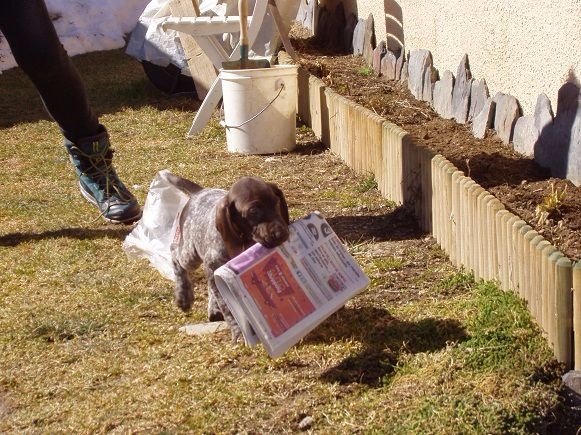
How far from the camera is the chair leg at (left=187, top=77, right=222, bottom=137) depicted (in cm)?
784

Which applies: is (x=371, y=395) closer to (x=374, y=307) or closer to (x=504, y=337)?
(x=504, y=337)

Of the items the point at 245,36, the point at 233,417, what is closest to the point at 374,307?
the point at 233,417

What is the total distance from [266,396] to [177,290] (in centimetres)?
101

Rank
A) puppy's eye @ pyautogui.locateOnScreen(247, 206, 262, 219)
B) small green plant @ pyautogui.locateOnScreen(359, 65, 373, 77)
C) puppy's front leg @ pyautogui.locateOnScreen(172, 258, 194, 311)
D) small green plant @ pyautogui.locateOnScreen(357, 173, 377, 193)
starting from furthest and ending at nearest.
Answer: small green plant @ pyautogui.locateOnScreen(359, 65, 373, 77) → small green plant @ pyautogui.locateOnScreen(357, 173, 377, 193) → puppy's front leg @ pyautogui.locateOnScreen(172, 258, 194, 311) → puppy's eye @ pyautogui.locateOnScreen(247, 206, 262, 219)

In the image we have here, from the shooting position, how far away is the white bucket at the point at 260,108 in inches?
279

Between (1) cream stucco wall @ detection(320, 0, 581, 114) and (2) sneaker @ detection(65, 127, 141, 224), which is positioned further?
(2) sneaker @ detection(65, 127, 141, 224)

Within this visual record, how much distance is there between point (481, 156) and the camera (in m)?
5.38

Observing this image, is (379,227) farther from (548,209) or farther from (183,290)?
(183,290)

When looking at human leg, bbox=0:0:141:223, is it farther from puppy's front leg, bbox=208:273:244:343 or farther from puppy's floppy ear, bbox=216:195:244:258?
puppy's floppy ear, bbox=216:195:244:258

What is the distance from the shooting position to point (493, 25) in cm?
602

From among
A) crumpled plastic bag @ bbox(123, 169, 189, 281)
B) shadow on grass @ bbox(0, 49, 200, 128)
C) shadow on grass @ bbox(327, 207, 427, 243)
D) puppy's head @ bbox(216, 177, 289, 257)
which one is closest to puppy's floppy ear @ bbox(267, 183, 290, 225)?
puppy's head @ bbox(216, 177, 289, 257)

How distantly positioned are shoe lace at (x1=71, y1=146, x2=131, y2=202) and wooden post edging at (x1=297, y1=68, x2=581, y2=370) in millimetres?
1485

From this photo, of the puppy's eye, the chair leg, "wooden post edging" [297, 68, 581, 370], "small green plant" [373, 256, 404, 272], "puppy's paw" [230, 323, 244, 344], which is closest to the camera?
"wooden post edging" [297, 68, 581, 370]

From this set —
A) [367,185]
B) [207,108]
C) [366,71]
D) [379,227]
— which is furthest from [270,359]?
[366,71]
